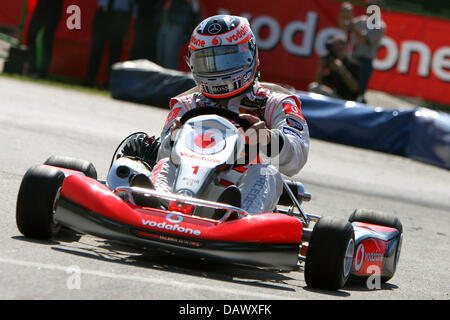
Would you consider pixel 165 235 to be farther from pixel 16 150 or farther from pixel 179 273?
pixel 16 150

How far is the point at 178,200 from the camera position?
4.44 metres

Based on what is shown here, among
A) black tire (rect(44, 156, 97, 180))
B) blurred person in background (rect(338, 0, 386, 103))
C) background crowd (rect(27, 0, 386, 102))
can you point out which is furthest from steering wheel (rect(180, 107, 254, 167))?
background crowd (rect(27, 0, 386, 102))

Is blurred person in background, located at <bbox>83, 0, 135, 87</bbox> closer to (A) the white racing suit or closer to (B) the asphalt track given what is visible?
(B) the asphalt track

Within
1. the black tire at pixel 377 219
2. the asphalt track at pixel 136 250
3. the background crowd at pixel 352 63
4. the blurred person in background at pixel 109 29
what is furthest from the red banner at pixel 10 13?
the black tire at pixel 377 219

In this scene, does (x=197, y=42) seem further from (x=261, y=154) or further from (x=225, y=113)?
(x=261, y=154)

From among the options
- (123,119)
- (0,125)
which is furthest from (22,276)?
(123,119)

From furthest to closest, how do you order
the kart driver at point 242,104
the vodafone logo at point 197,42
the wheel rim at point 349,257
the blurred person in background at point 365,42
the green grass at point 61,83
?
the green grass at point 61,83
the blurred person in background at point 365,42
the vodafone logo at point 197,42
the kart driver at point 242,104
the wheel rim at point 349,257

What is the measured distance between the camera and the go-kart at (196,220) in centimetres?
436

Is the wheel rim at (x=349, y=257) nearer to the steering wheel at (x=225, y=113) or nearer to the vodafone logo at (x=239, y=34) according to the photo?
the steering wheel at (x=225, y=113)

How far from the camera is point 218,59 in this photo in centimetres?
547

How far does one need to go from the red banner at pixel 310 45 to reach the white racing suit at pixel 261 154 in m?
9.59

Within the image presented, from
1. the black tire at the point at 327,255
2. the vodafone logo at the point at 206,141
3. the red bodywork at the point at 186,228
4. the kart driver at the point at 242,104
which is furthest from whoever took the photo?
the kart driver at the point at 242,104

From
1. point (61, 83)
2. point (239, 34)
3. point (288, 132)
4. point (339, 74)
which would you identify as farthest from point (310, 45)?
point (288, 132)

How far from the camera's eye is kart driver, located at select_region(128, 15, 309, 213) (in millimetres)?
5055
